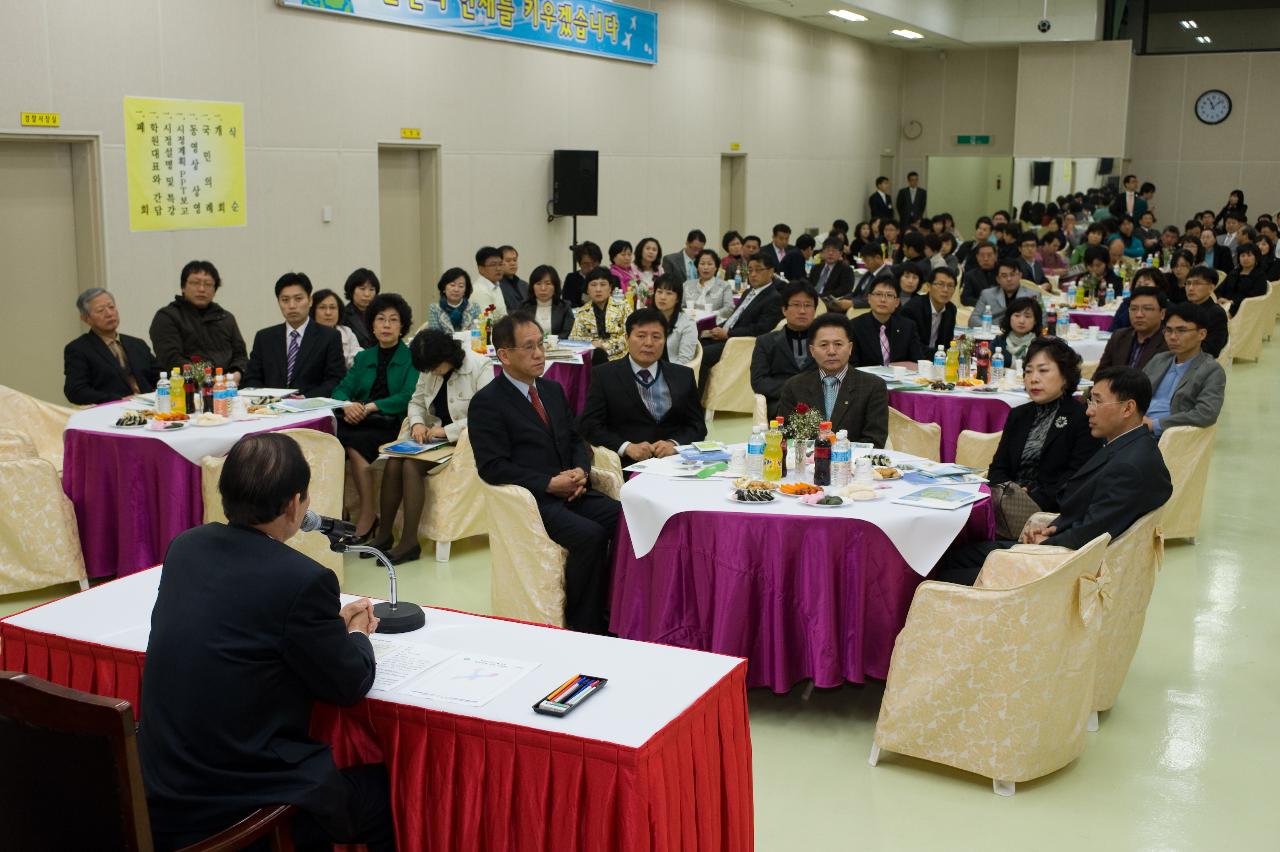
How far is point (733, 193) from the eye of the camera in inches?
706

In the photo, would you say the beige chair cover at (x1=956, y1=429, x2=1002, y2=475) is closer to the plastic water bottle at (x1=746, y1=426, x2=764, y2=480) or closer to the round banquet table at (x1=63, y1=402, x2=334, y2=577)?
the plastic water bottle at (x1=746, y1=426, x2=764, y2=480)

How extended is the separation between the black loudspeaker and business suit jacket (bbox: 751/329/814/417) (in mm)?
6054

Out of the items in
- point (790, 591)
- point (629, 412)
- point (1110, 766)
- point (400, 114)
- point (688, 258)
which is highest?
point (400, 114)

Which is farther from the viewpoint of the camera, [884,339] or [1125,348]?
[884,339]

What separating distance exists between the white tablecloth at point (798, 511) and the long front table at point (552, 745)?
1.38 m

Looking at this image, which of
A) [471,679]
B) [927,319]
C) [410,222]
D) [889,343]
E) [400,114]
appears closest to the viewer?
[471,679]

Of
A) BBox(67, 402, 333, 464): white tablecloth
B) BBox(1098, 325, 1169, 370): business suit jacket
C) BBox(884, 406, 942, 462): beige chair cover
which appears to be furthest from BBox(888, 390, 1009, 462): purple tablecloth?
BBox(67, 402, 333, 464): white tablecloth

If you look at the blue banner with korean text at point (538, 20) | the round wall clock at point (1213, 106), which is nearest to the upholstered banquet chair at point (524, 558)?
the blue banner with korean text at point (538, 20)

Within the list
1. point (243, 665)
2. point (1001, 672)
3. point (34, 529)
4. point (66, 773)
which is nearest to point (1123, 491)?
point (1001, 672)

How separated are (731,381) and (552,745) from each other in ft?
24.0

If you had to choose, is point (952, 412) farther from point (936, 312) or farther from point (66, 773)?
point (66, 773)

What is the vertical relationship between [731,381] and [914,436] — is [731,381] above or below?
below

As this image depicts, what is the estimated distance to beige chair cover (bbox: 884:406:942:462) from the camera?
6676mm

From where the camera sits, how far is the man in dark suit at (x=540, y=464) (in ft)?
17.0
